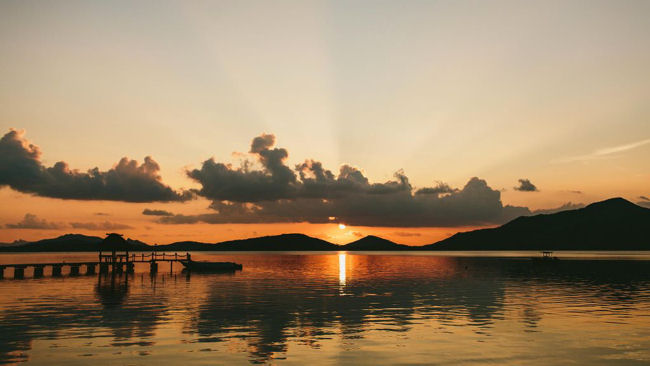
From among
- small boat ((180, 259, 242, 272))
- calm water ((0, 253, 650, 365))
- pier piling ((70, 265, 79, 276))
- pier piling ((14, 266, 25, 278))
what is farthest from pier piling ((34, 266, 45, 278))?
calm water ((0, 253, 650, 365))

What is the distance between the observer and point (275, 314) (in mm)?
43062

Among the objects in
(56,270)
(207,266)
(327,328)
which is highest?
(327,328)

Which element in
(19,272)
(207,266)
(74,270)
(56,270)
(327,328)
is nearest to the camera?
(327,328)

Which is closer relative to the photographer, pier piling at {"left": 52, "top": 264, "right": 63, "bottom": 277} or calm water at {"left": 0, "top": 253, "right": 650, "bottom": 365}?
calm water at {"left": 0, "top": 253, "right": 650, "bottom": 365}

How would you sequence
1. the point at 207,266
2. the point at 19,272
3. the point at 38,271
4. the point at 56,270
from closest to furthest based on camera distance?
the point at 19,272 → the point at 38,271 → the point at 56,270 → the point at 207,266

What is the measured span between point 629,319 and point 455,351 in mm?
20468

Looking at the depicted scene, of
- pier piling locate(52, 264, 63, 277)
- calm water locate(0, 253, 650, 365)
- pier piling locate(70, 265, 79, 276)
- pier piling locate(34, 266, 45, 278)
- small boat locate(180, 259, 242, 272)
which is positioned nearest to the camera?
calm water locate(0, 253, 650, 365)

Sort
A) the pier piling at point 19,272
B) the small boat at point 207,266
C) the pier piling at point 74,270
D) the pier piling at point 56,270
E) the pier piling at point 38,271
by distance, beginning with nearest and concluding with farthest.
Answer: the pier piling at point 19,272 → the pier piling at point 38,271 → the pier piling at point 56,270 → the pier piling at point 74,270 → the small boat at point 207,266

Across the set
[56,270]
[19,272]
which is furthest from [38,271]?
[19,272]

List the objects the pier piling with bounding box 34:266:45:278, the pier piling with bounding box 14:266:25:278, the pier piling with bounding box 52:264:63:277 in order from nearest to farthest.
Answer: the pier piling with bounding box 14:266:25:278 → the pier piling with bounding box 34:266:45:278 → the pier piling with bounding box 52:264:63:277

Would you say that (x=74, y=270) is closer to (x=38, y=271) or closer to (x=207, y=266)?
(x=38, y=271)

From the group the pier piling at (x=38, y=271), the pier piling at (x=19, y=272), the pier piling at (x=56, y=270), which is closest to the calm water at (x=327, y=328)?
the pier piling at (x=19, y=272)

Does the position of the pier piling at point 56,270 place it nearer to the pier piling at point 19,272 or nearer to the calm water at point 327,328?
the pier piling at point 19,272

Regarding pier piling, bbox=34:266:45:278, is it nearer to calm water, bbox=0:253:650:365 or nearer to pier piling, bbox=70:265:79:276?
pier piling, bbox=70:265:79:276
